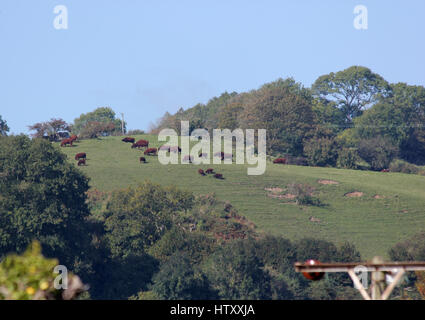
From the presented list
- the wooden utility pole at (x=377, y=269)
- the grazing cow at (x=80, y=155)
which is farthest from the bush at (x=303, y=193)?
the wooden utility pole at (x=377, y=269)

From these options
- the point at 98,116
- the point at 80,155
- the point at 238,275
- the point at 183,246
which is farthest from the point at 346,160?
the point at 98,116

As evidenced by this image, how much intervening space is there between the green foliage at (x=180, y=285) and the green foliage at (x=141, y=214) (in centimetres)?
713

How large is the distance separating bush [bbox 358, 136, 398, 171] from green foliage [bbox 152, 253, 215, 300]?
227 ft

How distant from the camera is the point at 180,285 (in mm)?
58906

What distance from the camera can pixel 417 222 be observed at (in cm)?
7950

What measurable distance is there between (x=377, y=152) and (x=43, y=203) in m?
80.2

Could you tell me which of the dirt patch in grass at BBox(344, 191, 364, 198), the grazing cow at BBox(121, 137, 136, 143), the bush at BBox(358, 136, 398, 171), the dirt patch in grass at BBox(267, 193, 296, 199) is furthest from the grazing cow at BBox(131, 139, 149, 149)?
the bush at BBox(358, 136, 398, 171)

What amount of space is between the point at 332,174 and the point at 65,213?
44.4 meters

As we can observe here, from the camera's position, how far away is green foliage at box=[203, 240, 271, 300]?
59781 millimetres

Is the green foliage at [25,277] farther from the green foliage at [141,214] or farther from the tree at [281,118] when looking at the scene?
the tree at [281,118]

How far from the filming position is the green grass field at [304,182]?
7506 cm

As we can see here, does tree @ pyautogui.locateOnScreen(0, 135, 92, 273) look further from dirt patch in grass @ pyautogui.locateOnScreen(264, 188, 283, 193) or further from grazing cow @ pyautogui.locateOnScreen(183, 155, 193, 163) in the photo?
dirt patch in grass @ pyautogui.locateOnScreen(264, 188, 283, 193)
